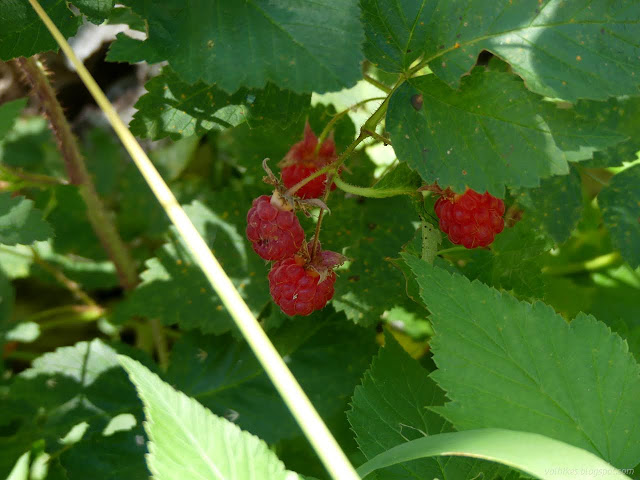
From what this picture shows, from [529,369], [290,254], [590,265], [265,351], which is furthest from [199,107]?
[590,265]

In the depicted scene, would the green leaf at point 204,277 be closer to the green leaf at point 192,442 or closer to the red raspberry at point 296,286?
the red raspberry at point 296,286

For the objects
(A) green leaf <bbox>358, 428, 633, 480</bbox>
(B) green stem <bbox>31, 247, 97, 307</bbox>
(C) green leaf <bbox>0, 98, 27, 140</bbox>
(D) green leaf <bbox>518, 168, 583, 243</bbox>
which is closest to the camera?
(A) green leaf <bbox>358, 428, 633, 480</bbox>

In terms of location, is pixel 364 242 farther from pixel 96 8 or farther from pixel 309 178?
pixel 96 8

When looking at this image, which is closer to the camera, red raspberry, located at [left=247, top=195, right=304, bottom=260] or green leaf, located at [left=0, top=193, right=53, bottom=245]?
red raspberry, located at [left=247, top=195, right=304, bottom=260]

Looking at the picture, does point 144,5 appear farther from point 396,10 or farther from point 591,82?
point 591,82

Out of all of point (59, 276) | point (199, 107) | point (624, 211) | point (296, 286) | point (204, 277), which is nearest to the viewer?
point (296, 286)

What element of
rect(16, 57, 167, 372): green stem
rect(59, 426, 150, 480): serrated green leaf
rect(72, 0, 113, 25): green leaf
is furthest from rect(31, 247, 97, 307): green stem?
rect(72, 0, 113, 25): green leaf

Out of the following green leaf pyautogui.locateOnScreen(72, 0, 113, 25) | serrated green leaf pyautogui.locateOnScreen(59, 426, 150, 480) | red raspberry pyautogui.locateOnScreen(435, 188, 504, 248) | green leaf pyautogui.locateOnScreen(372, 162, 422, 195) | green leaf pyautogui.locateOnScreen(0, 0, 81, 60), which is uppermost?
green leaf pyautogui.locateOnScreen(72, 0, 113, 25)

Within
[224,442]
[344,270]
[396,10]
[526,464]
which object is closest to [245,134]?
[344,270]

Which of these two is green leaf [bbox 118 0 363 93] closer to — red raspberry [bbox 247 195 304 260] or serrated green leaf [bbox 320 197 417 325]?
red raspberry [bbox 247 195 304 260]
